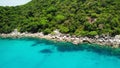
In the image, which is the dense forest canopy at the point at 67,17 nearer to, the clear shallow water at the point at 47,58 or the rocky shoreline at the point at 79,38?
the rocky shoreline at the point at 79,38

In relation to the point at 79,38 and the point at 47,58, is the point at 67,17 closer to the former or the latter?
the point at 79,38

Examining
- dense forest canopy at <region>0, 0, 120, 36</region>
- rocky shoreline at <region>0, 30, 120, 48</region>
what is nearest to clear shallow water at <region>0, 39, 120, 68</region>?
rocky shoreline at <region>0, 30, 120, 48</region>

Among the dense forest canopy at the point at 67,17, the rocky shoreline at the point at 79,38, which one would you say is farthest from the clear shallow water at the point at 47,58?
the dense forest canopy at the point at 67,17

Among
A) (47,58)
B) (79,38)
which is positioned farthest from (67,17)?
(47,58)

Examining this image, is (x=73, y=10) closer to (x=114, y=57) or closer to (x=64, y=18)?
(x=64, y=18)

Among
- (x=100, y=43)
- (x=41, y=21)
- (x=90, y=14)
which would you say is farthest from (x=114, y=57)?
(x=41, y=21)

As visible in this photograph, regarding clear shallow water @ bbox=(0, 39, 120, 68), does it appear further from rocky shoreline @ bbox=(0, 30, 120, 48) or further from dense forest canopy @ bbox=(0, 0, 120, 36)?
dense forest canopy @ bbox=(0, 0, 120, 36)
